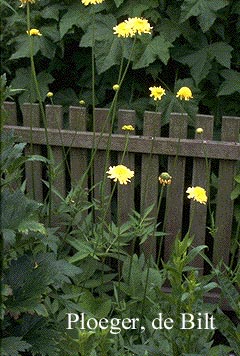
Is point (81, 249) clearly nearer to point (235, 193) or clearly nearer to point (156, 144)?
point (156, 144)

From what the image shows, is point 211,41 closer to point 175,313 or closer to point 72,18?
point 72,18

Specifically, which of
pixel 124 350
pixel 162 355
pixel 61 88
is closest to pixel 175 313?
pixel 162 355

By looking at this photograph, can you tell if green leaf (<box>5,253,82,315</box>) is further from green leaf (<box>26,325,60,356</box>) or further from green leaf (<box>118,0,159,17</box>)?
green leaf (<box>118,0,159,17</box>)

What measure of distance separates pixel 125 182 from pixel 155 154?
0.69 metres

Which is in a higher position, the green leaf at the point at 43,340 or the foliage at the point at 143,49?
the foliage at the point at 143,49

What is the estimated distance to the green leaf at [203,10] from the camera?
344 centimetres

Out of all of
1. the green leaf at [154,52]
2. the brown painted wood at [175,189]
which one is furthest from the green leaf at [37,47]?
the brown painted wood at [175,189]

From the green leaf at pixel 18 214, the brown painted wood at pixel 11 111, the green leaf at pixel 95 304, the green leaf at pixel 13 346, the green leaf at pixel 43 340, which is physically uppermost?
the brown painted wood at pixel 11 111

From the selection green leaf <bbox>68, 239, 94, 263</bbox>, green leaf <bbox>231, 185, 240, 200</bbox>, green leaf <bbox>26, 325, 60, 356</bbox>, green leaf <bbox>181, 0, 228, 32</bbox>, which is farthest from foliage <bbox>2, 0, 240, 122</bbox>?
green leaf <bbox>26, 325, 60, 356</bbox>

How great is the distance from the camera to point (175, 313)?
2.58m

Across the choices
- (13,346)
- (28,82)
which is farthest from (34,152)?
(13,346)

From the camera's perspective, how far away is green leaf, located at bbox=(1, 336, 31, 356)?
221 centimetres

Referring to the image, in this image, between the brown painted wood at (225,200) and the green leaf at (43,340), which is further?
the brown painted wood at (225,200)

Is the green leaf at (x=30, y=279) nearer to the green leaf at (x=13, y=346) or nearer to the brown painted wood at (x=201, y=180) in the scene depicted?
the green leaf at (x=13, y=346)
